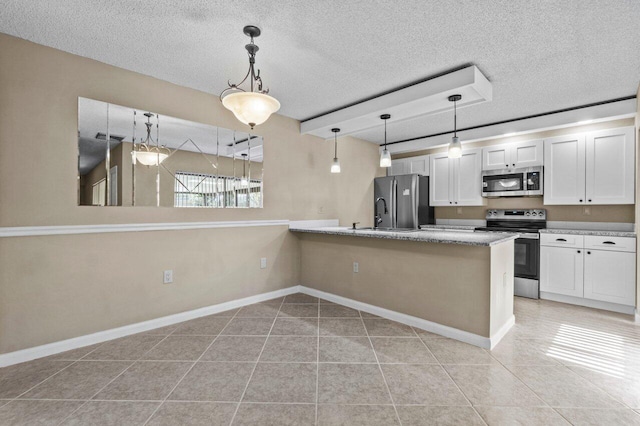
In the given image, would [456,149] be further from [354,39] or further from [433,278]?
[354,39]

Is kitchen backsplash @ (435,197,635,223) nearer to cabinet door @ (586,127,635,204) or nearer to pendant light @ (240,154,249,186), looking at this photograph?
cabinet door @ (586,127,635,204)

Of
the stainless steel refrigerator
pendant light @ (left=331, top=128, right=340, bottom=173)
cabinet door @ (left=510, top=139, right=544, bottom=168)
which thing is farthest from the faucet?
cabinet door @ (left=510, top=139, right=544, bottom=168)

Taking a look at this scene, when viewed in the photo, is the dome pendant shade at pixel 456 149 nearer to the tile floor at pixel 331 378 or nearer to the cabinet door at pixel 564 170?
the tile floor at pixel 331 378

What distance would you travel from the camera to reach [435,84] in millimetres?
2850

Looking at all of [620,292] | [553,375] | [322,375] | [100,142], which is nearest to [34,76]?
[100,142]

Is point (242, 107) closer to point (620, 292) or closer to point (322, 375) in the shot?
point (322, 375)

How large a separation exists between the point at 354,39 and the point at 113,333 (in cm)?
324

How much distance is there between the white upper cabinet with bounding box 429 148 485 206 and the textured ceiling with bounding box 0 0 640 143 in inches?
71.4

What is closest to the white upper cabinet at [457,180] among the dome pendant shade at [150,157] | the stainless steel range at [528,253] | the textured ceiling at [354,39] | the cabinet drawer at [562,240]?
the stainless steel range at [528,253]

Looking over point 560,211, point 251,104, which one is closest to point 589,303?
point 560,211

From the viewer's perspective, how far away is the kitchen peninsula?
257 cm

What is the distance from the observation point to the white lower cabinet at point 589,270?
3.40 meters

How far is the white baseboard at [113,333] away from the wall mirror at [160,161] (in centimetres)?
114

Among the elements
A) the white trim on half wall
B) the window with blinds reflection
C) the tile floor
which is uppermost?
the window with blinds reflection
